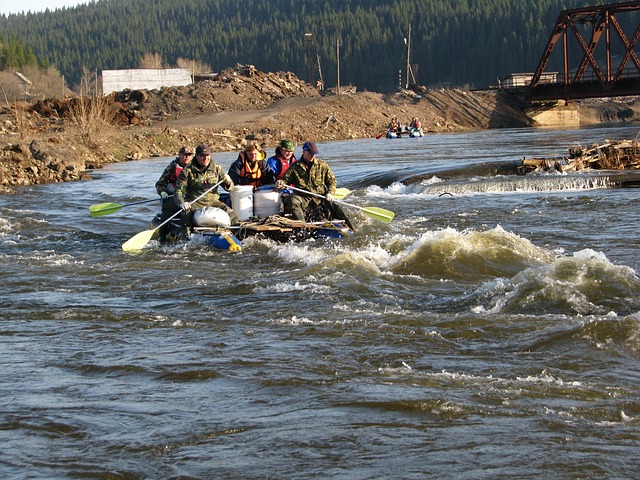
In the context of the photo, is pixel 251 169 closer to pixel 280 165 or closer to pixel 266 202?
pixel 280 165

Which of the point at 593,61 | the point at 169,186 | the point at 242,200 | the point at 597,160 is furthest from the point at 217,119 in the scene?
the point at 242,200

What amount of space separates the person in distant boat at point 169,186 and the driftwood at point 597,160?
12.1 metres

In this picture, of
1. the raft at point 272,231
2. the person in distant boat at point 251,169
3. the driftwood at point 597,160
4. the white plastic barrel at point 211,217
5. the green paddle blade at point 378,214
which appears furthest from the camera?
the driftwood at point 597,160

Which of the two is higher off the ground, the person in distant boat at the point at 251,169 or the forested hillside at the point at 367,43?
the forested hillside at the point at 367,43

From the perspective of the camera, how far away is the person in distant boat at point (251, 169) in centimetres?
1552

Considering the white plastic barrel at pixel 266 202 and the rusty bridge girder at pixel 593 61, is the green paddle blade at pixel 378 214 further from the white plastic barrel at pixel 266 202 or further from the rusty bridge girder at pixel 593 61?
the rusty bridge girder at pixel 593 61

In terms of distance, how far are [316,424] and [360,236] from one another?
9080mm

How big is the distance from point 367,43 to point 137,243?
146 meters

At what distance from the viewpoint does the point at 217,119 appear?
58.5 meters

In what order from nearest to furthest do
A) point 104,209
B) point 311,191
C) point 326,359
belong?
point 326,359 < point 311,191 < point 104,209

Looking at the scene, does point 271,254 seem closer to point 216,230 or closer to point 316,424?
point 216,230

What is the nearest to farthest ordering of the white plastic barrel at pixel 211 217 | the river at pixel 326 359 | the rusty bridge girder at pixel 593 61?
the river at pixel 326 359 < the white plastic barrel at pixel 211 217 < the rusty bridge girder at pixel 593 61

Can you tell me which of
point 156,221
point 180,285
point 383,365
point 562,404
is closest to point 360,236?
point 156,221

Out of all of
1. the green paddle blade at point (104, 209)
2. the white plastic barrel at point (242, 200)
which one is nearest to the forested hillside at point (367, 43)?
the green paddle blade at point (104, 209)
